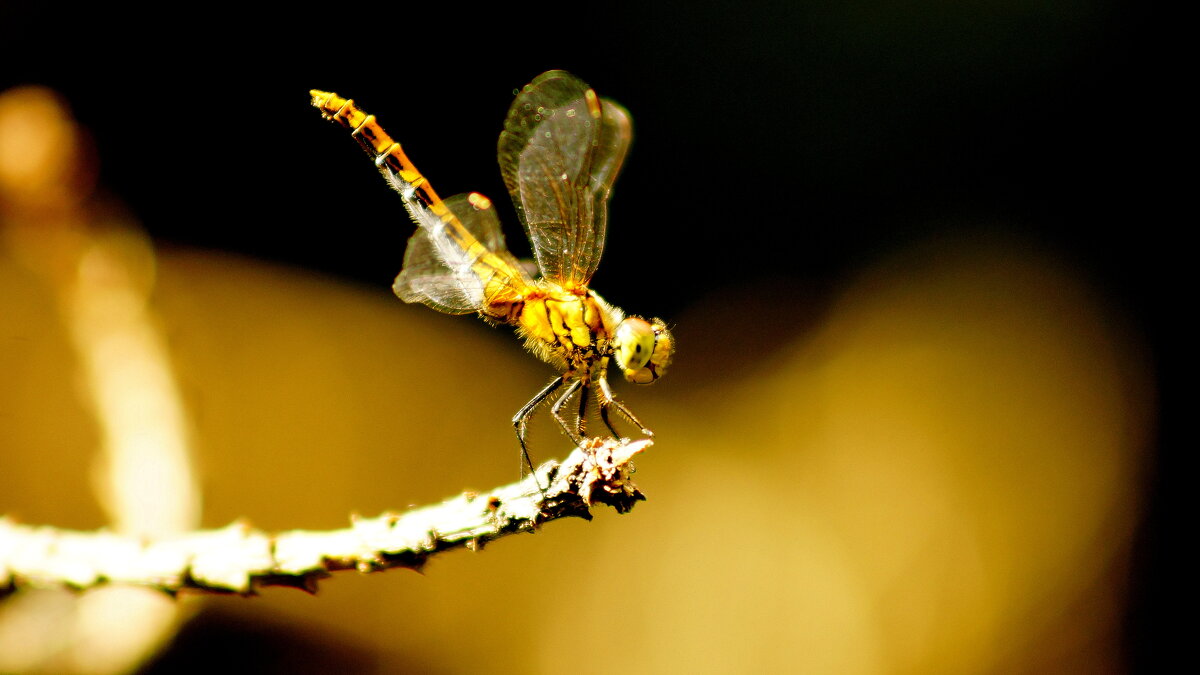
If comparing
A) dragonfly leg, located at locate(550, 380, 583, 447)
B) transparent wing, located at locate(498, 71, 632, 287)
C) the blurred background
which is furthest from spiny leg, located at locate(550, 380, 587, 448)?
the blurred background

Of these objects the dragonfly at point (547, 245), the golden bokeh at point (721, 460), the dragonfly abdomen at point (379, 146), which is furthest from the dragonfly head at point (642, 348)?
the golden bokeh at point (721, 460)

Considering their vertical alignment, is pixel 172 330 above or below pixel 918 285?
above

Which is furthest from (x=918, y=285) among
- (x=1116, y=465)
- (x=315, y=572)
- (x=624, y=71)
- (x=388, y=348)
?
(x=315, y=572)

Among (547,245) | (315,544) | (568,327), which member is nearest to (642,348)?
(568,327)

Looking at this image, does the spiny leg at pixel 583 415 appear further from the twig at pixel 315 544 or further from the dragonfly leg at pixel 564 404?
the twig at pixel 315 544

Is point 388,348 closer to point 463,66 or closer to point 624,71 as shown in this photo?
point 463,66

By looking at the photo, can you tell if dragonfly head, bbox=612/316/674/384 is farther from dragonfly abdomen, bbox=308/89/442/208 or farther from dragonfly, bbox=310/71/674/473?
dragonfly abdomen, bbox=308/89/442/208
